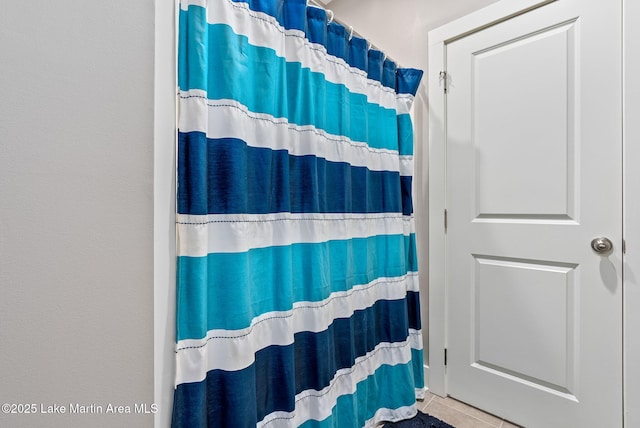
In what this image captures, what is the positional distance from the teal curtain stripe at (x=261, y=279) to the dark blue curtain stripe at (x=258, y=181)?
0.14 metres

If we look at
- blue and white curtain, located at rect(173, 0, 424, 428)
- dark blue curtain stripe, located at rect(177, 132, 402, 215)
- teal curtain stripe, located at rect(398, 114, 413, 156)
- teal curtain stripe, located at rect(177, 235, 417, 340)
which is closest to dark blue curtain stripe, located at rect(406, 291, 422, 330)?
blue and white curtain, located at rect(173, 0, 424, 428)

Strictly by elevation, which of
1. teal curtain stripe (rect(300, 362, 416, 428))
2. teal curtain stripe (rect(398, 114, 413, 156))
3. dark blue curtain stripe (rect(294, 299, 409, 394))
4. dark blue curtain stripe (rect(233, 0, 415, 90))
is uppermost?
dark blue curtain stripe (rect(233, 0, 415, 90))

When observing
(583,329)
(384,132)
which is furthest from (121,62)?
(583,329)

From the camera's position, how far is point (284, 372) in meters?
0.94

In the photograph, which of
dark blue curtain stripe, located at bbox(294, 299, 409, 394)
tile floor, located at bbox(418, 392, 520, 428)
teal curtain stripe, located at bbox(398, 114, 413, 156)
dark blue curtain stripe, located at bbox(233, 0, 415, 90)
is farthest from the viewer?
teal curtain stripe, located at bbox(398, 114, 413, 156)

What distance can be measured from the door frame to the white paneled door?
27 millimetres

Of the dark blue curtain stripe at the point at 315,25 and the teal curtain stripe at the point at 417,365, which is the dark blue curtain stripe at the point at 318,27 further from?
the teal curtain stripe at the point at 417,365

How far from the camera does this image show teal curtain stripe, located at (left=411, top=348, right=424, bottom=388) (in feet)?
5.10

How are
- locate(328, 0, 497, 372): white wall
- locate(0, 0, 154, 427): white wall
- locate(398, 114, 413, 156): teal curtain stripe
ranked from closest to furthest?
1. locate(0, 0, 154, 427): white wall
2. locate(398, 114, 413, 156): teal curtain stripe
3. locate(328, 0, 497, 372): white wall

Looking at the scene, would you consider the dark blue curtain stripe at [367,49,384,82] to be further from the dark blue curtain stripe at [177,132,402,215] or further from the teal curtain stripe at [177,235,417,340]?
the teal curtain stripe at [177,235,417,340]

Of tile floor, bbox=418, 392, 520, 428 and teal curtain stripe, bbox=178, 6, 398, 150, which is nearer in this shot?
teal curtain stripe, bbox=178, 6, 398, 150

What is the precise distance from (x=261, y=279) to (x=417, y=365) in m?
1.13

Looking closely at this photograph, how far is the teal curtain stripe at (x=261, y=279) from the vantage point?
0.73 meters

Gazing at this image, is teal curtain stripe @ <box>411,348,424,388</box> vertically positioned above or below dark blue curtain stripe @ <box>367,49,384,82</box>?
below
